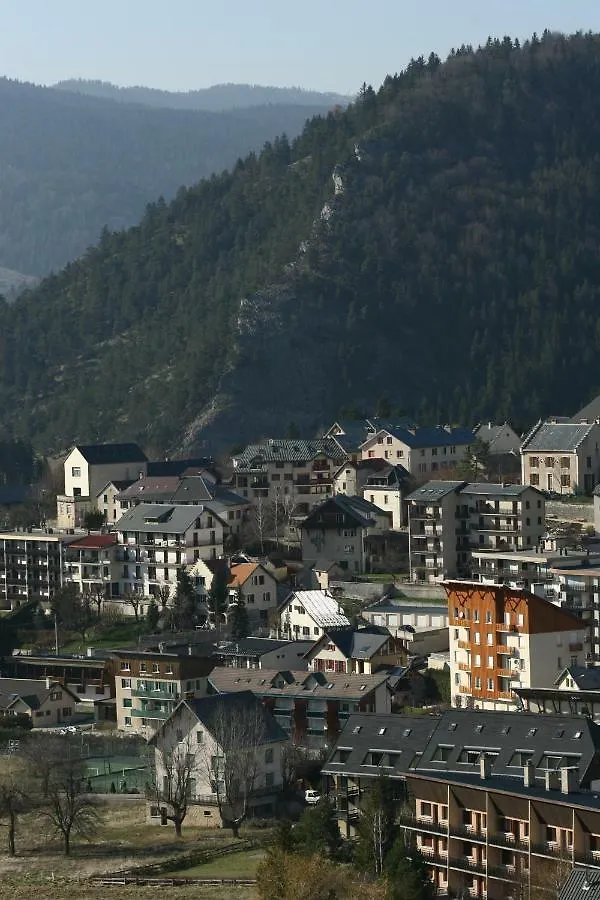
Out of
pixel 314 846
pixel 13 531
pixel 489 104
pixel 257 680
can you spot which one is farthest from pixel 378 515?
pixel 489 104

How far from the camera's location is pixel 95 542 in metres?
97.6

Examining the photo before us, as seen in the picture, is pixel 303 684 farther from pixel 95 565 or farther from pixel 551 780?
pixel 95 565

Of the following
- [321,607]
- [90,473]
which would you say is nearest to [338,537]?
[321,607]

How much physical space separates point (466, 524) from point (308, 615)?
928 cm

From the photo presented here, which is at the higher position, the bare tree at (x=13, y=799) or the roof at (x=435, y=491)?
the roof at (x=435, y=491)

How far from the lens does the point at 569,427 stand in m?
104

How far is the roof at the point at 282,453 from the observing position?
351ft

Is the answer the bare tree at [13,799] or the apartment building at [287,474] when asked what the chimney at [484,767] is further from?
the apartment building at [287,474]

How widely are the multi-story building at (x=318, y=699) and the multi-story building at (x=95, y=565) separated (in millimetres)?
23325

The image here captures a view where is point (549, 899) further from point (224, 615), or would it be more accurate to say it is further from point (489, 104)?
point (489, 104)

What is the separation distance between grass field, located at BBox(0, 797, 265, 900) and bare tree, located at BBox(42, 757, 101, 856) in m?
0.32

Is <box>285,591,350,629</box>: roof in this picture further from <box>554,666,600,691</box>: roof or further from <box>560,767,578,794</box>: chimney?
<box>560,767,578,794</box>: chimney

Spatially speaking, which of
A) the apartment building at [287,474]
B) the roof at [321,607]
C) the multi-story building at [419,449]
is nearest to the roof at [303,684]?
the roof at [321,607]

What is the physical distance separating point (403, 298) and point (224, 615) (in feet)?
255
